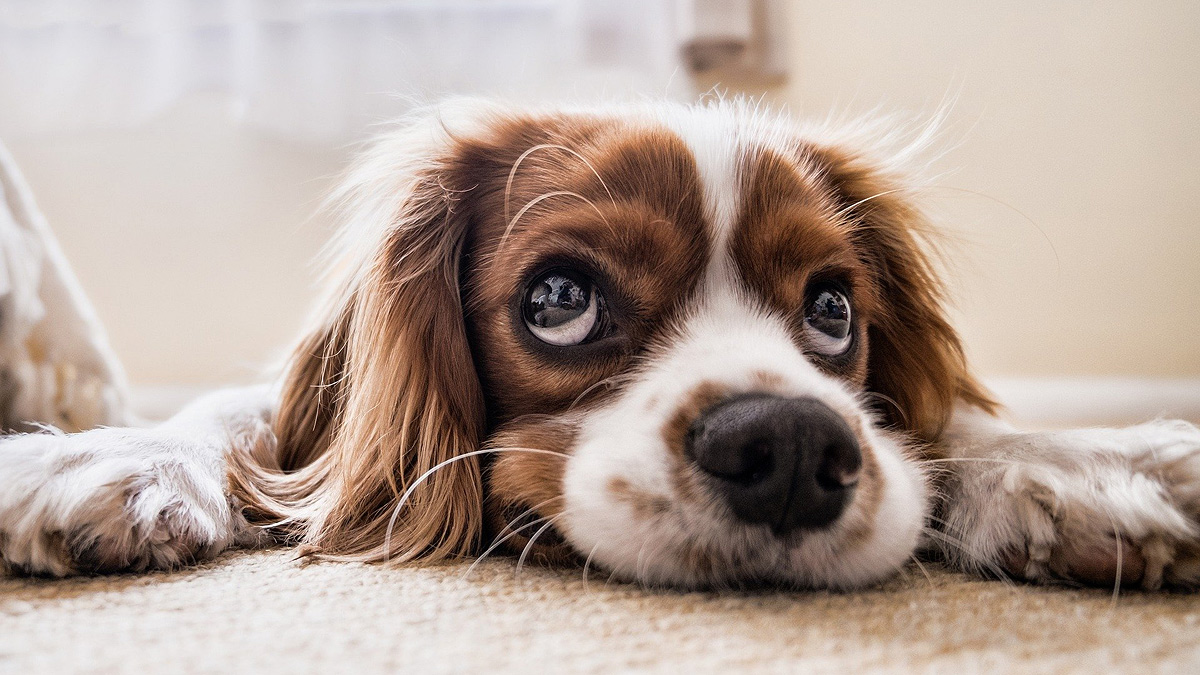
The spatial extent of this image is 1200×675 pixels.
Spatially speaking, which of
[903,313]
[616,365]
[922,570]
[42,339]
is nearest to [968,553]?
[922,570]

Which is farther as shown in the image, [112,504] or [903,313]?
[903,313]

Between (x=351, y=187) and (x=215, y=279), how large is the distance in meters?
1.78

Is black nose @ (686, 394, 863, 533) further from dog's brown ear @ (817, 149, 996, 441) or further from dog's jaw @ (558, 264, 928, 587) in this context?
dog's brown ear @ (817, 149, 996, 441)

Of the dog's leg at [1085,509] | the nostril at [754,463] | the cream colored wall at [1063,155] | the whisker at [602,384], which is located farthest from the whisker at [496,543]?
the cream colored wall at [1063,155]

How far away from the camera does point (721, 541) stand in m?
0.94

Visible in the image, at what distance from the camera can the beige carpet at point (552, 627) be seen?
0.73 m

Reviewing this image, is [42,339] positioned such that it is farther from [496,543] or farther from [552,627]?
[552,627]

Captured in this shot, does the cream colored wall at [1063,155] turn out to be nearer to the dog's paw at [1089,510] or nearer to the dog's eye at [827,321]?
the dog's eye at [827,321]

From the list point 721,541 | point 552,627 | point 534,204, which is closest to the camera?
point 552,627

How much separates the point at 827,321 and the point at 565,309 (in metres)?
0.41

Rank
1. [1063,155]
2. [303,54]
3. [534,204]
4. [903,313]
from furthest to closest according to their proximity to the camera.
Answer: [1063,155] → [303,54] → [903,313] → [534,204]

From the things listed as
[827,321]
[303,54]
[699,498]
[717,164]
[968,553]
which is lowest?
[968,553]

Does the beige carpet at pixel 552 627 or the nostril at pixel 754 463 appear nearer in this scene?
the beige carpet at pixel 552 627

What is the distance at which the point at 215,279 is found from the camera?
3.10 m
